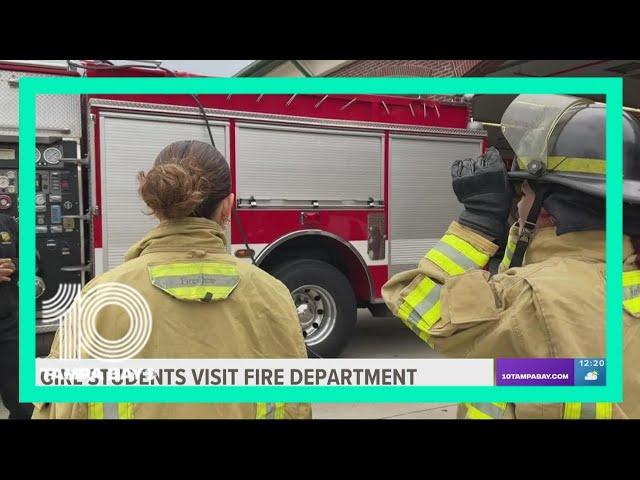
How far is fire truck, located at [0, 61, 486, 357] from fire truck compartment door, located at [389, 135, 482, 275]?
10 millimetres

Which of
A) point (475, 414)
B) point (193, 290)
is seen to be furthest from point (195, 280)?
point (475, 414)

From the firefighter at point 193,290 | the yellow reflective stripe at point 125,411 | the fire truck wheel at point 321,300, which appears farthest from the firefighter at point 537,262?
the fire truck wheel at point 321,300

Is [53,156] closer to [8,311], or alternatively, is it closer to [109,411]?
[8,311]

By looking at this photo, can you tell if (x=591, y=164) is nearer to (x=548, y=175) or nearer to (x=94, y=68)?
(x=548, y=175)

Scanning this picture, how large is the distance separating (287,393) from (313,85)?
90 centimetres

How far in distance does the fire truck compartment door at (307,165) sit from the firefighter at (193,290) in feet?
7.99

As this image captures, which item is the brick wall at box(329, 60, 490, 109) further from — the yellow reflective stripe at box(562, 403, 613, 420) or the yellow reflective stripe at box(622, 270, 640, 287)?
the yellow reflective stripe at box(562, 403, 613, 420)

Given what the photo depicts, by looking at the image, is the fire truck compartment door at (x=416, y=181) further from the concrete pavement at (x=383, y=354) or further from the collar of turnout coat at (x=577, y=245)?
the collar of turnout coat at (x=577, y=245)

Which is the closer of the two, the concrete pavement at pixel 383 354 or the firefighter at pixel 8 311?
the concrete pavement at pixel 383 354

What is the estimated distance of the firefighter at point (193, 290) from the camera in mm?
1444

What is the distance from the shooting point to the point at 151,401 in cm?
162

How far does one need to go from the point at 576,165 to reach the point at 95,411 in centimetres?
144

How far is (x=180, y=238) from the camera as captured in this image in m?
1.50

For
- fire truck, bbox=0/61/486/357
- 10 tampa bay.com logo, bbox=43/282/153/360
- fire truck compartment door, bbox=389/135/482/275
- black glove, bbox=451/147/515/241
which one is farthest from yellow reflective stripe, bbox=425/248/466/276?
fire truck compartment door, bbox=389/135/482/275
